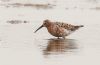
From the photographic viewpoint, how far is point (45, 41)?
59.2ft

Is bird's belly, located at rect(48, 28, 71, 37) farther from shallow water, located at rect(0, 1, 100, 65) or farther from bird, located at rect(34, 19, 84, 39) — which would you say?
shallow water, located at rect(0, 1, 100, 65)

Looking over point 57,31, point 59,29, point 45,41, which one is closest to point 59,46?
point 45,41

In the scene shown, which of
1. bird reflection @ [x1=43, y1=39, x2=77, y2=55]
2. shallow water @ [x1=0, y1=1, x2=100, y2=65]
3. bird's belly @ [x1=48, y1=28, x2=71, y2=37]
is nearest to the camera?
shallow water @ [x1=0, y1=1, x2=100, y2=65]

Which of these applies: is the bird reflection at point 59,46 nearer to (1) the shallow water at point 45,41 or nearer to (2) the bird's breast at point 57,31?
(1) the shallow water at point 45,41

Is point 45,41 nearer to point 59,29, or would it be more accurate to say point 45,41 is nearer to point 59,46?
point 59,46

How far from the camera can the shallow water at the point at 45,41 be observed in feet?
48.0

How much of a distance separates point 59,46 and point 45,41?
3.72 ft

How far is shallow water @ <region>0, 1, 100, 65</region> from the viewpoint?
48.0ft

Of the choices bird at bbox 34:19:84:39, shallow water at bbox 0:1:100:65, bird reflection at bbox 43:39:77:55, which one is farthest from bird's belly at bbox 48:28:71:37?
bird reflection at bbox 43:39:77:55

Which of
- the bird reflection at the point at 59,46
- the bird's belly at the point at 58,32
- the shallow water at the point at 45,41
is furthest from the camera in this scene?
the bird's belly at the point at 58,32

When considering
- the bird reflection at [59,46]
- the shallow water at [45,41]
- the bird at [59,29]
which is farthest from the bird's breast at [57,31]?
the bird reflection at [59,46]

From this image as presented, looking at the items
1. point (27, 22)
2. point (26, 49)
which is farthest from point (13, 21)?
point (26, 49)

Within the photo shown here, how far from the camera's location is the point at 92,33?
19719 mm

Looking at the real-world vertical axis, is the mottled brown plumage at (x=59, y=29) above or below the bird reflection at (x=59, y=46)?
above
